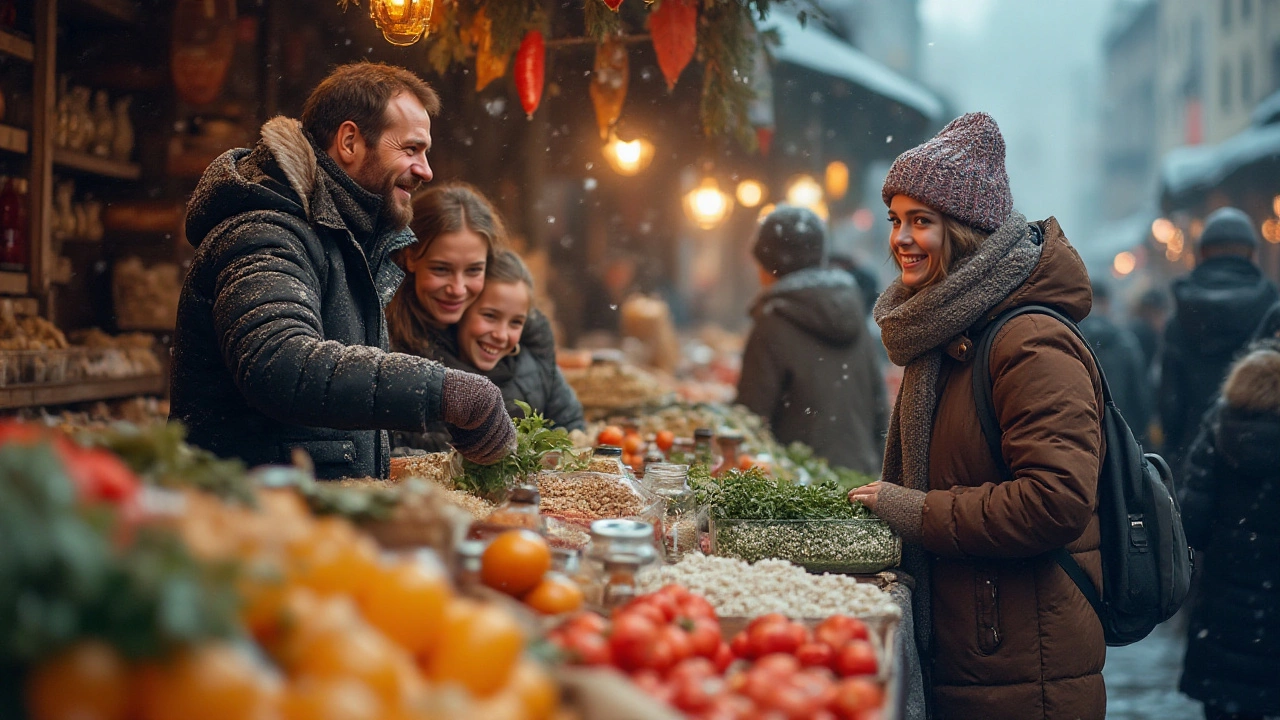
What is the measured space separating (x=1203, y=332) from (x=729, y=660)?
550 cm

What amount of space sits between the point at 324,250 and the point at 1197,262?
18.9 feet

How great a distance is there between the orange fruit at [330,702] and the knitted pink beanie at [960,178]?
7.10ft

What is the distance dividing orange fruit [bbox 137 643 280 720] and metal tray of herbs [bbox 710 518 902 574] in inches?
77.5

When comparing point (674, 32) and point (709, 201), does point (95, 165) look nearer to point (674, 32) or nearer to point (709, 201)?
point (674, 32)

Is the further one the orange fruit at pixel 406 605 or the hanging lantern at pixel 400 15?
the hanging lantern at pixel 400 15

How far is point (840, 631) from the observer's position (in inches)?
84.3

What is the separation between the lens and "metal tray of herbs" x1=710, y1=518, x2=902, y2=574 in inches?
120

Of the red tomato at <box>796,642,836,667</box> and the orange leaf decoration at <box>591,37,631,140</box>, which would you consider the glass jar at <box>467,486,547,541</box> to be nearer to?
the red tomato at <box>796,642,836,667</box>

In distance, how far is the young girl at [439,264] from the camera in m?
3.88

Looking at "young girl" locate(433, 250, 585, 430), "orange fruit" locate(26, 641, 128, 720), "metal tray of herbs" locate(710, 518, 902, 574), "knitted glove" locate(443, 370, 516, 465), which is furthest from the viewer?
"young girl" locate(433, 250, 585, 430)

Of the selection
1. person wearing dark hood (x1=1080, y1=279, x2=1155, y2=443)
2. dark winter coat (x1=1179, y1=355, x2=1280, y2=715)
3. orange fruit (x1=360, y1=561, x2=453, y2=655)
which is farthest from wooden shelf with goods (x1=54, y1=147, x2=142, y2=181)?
person wearing dark hood (x1=1080, y1=279, x2=1155, y2=443)

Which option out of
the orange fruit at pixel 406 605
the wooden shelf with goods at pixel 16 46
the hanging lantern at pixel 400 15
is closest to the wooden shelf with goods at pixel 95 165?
the wooden shelf with goods at pixel 16 46

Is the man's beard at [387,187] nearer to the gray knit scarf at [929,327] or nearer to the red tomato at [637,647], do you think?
the gray knit scarf at [929,327]

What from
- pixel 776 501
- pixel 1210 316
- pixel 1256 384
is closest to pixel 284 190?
pixel 776 501
